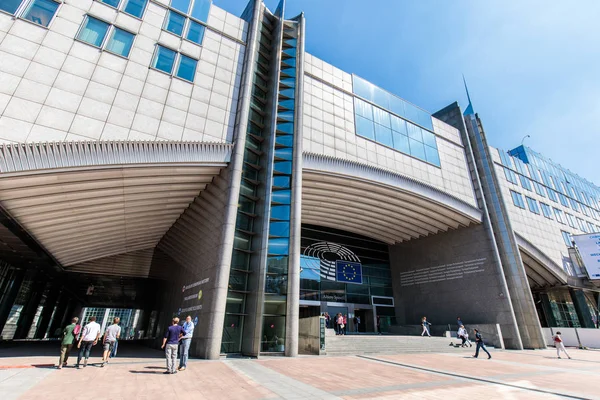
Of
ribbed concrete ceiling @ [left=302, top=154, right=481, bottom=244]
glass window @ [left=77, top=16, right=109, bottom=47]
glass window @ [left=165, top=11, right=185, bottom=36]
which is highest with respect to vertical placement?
glass window @ [left=165, top=11, right=185, bottom=36]

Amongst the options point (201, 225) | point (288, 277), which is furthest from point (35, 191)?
point (288, 277)

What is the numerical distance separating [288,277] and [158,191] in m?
8.00

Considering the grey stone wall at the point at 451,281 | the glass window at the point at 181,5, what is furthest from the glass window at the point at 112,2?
the grey stone wall at the point at 451,281

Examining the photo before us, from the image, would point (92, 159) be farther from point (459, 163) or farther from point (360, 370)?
point (459, 163)

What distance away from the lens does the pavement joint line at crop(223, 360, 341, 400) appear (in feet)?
21.1

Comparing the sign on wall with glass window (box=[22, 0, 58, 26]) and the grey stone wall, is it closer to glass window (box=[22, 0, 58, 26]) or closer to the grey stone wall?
the grey stone wall

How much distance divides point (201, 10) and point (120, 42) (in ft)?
18.8

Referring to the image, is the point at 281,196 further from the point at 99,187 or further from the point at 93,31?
the point at 93,31

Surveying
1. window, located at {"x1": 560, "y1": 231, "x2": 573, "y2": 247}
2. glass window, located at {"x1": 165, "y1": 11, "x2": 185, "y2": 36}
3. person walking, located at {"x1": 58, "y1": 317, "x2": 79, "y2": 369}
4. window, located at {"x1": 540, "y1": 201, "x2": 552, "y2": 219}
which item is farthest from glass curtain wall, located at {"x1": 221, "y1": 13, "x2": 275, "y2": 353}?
window, located at {"x1": 560, "y1": 231, "x2": 573, "y2": 247}

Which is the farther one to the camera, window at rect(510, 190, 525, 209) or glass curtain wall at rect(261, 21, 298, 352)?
window at rect(510, 190, 525, 209)

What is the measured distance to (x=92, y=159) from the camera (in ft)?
39.2

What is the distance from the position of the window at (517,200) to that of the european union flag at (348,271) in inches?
652

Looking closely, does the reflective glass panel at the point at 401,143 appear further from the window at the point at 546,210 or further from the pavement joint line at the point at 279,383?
the window at the point at 546,210

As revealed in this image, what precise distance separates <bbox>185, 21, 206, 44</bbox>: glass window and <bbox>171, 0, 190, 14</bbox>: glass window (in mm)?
786
